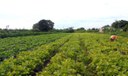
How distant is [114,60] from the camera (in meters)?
15.3

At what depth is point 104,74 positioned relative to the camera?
13633 millimetres

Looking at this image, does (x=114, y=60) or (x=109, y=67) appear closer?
(x=109, y=67)

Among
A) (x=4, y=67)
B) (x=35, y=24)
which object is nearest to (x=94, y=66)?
(x=4, y=67)

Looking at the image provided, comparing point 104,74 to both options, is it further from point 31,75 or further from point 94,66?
point 31,75

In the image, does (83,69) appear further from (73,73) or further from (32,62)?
(32,62)

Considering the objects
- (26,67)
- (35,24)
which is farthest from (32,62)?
(35,24)

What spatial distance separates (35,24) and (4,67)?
8193 cm

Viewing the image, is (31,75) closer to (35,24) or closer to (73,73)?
(73,73)

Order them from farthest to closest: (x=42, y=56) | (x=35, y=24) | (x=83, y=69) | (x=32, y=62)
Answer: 1. (x=35, y=24)
2. (x=42, y=56)
3. (x=32, y=62)
4. (x=83, y=69)

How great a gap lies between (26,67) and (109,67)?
3.93 m

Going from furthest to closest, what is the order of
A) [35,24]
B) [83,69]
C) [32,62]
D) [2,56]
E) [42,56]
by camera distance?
[35,24] < [2,56] < [42,56] < [32,62] < [83,69]

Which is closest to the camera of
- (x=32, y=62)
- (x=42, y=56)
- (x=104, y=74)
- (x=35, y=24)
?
(x=104, y=74)

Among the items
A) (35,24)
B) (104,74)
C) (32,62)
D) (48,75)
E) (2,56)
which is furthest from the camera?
(35,24)

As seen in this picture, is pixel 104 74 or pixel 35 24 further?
pixel 35 24
